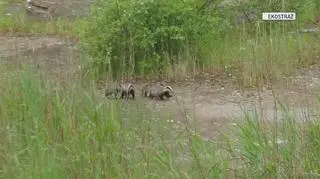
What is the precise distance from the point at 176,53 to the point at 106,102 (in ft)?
12.3

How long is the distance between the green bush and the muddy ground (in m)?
0.38

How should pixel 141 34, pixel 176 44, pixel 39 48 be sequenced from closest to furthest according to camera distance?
pixel 141 34, pixel 176 44, pixel 39 48

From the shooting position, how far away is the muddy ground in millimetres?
6004

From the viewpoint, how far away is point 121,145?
13.1 feet

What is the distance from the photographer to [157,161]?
12.5 ft

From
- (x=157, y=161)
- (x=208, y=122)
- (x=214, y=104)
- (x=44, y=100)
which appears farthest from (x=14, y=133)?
(x=214, y=104)

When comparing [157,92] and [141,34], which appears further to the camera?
[141,34]

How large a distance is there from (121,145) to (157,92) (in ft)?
9.83

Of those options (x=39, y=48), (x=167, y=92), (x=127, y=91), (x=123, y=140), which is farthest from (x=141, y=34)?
(x=123, y=140)

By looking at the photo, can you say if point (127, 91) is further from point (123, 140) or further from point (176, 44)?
point (123, 140)

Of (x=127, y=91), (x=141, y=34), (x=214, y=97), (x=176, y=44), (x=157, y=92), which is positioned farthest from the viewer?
(x=176, y=44)

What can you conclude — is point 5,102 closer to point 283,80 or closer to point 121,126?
point 121,126

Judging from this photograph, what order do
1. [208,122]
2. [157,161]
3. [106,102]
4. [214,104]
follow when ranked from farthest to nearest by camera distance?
[214,104] < [208,122] < [106,102] < [157,161]

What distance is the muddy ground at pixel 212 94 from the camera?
6004 millimetres
